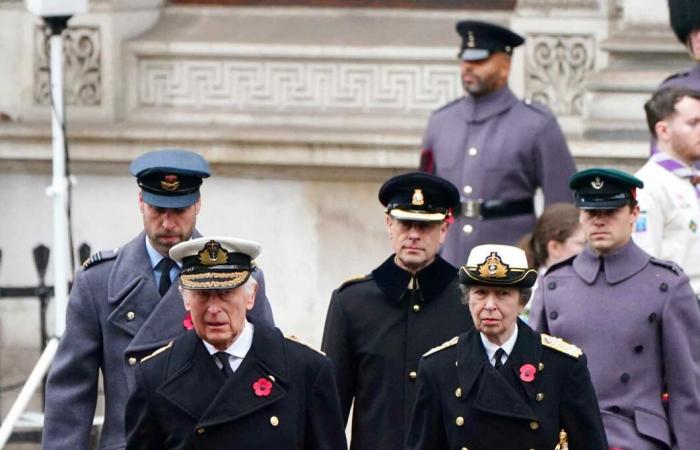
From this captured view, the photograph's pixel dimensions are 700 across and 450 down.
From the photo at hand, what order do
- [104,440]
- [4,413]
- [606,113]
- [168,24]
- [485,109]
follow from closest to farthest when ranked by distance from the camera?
1. [104,440]
2. [485,109]
3. [4,413]
4. [606,113]
5. [168,24]

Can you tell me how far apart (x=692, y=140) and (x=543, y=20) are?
13.2ft

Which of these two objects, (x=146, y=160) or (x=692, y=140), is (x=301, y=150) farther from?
(x=146, y=160)

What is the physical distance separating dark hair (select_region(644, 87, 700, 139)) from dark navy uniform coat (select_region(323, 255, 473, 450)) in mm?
1722

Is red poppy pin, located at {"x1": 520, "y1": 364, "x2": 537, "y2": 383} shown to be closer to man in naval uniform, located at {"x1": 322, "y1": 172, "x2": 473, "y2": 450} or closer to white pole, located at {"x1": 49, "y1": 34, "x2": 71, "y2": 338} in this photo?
man in naval uniform, located at {"x1": 322, "y1": 172, "x2": 473, "y2": 450}

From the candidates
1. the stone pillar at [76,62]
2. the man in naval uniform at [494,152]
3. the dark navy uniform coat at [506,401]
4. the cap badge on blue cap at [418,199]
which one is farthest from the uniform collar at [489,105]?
the dark navy uniform coat at [506,401]

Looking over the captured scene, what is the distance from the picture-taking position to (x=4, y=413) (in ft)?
44.8

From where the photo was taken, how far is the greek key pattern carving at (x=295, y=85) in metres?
15.3

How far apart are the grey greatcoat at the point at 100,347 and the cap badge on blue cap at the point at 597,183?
56.8 inches

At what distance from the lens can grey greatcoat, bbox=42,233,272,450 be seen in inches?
359

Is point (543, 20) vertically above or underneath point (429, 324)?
above

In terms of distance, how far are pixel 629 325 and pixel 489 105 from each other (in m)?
3.10

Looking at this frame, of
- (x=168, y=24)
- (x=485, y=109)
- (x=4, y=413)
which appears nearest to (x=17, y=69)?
(x=168, y=24)

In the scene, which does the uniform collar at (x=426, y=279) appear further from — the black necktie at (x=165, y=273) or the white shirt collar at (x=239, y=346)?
the white shirt collar at (x=239, y=346)

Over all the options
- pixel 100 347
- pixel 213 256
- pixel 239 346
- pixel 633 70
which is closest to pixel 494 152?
pixel 633 70
